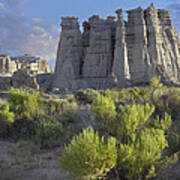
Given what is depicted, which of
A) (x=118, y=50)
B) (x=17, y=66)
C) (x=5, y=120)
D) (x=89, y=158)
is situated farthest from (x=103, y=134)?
(x=17, y=66)

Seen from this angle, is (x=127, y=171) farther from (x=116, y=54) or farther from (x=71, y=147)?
(x=116, y=54)

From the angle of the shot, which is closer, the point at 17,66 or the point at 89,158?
the point at 89,158

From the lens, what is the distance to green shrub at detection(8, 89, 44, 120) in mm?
9693

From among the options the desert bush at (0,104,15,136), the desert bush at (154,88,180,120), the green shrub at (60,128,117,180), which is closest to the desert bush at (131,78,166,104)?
the desert bush at (154,88,180,120)

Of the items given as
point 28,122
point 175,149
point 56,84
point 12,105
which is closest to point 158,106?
point 175,149

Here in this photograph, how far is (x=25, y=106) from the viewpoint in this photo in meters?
9.73

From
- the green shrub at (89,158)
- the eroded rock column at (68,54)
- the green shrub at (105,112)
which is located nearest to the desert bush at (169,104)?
the green shrub at (105,112)

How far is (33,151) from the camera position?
732cm

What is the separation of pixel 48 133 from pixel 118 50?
2553 centimetres

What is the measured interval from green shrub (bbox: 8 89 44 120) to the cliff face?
19.5m

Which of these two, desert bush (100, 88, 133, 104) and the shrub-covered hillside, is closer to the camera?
the shrub-covered hillside

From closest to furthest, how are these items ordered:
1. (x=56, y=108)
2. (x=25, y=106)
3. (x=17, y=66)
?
1. (x=25, y=106)
2. (x=56, y=108)
3. (x=17, y=66)

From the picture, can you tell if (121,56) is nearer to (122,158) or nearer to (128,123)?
(128,123)

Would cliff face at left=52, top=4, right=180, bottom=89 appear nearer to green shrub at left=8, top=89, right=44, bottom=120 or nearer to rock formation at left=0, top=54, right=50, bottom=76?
rock formation at left=0, top=54, right=50, bottom=76
